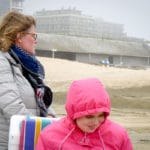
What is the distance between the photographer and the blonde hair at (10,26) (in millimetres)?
3553

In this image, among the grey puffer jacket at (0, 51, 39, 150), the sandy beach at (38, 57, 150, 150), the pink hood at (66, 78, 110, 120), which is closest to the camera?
the pink hood at (66, 78, 110, 120)

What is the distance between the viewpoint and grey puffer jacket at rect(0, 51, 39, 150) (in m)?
3.29

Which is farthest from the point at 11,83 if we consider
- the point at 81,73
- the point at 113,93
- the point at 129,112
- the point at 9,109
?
the point at 81,73

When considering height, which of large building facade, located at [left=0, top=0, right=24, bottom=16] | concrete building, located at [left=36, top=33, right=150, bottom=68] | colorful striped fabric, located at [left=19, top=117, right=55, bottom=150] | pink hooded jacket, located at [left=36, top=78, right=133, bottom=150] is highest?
pink hooded jacket, located at [left=36, top=78, right=133, bottom=150]

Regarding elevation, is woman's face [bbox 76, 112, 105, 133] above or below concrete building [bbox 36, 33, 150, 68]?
above

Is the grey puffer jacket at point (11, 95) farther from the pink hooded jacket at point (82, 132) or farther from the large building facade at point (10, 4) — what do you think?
the large building facade at point (10, 4)

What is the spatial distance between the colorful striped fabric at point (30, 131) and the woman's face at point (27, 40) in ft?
1.97

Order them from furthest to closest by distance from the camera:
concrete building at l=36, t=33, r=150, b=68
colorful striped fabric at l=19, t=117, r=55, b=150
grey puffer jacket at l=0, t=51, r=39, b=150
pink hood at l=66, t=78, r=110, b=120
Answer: concrete building at l=36, t=33, r=150, b=68 < grey puffer jacket at l=0, t=51, r=39, b=150 < colorful striped fabric at l=19, t=117, r=55, b=150 < pink hood at l=66, t=78, r=110, b=120

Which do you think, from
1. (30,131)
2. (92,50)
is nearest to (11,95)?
(30,131)

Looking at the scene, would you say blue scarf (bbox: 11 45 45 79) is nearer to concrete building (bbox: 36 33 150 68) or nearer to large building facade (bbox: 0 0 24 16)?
concrete building (bbox: 36 33 150 68)

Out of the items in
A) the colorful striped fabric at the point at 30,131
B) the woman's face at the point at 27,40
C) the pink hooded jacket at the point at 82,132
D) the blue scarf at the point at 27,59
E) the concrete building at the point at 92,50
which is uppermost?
the woman's face at the point at 27,40

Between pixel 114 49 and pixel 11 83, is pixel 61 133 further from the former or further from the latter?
pixel 114 49

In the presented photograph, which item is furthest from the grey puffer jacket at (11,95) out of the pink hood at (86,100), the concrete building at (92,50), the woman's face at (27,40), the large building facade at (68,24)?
the large building facade at (68,24)

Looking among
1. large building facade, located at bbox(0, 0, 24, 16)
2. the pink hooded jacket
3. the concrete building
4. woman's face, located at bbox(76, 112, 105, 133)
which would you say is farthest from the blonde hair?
large building facade, located at bbox(0, 0, 24, 16)
